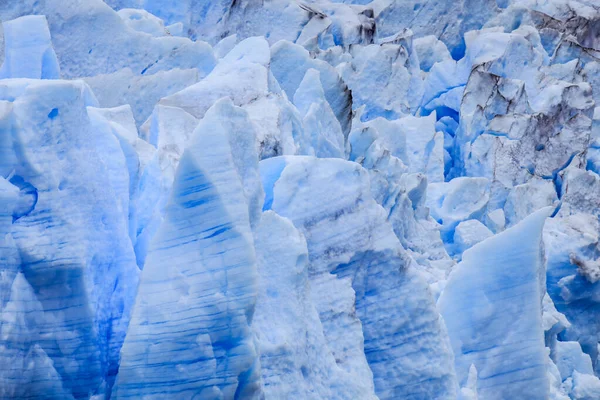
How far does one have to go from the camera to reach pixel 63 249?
2547 millimetres

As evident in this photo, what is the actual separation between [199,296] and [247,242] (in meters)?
0.25

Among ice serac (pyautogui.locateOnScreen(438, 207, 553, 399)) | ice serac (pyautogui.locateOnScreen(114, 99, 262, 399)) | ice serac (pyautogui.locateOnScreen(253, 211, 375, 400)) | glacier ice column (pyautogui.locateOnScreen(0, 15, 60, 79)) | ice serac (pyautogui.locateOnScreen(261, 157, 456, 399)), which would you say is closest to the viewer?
ice serac (pyautogui.locateOnScreen(114, 99, 262, 399))

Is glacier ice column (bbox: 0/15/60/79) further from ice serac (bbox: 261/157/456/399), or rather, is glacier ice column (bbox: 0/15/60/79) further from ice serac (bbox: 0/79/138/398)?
ice serac (bbox: 261/157/456/399)

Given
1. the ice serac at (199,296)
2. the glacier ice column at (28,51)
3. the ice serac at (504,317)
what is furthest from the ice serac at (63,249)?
the ice serac at (504,317)

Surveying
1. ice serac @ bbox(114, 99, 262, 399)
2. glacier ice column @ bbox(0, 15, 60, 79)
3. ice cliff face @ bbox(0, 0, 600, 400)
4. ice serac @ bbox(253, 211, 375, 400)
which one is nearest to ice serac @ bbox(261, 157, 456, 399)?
ice cliff face @ bbox(0, 0, 600, 400)

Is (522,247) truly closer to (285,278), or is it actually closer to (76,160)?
(285,278)

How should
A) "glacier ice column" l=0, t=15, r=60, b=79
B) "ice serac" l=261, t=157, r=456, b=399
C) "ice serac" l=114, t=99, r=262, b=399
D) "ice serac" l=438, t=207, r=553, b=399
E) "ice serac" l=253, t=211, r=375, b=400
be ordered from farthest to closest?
"glacier ice column" l=0, t=15, r=60, b=79 < "ice serac" l=438, t=207, r=553, b=399 < "ice serac" l=261, t=157, r=456, b=399 < "ice serac" l=253, t=211, r=375, b=400 < "ice serac" l=114, t=99, r=262, b=399

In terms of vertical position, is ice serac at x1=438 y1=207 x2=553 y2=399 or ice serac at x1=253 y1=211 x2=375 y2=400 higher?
ice serac at x1=253 y1=211 x2=375 y2=400

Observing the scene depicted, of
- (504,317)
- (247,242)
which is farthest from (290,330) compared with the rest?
(504,317)

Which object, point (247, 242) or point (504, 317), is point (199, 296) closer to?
point (247, 242)

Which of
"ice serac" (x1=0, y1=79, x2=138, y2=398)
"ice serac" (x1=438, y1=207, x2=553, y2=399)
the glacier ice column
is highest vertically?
"ice serac" (x1=0, y1=79, x2=138, y2=398)

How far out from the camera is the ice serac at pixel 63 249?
2.49 metres

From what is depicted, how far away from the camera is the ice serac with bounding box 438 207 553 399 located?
3592 millimetres

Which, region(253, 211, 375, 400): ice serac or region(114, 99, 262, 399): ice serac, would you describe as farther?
region(253, 211, 375, 400): ice serac
